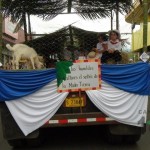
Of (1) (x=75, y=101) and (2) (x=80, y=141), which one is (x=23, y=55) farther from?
(2) (x=80, y=141)

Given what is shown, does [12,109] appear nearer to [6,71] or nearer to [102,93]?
[6,71]

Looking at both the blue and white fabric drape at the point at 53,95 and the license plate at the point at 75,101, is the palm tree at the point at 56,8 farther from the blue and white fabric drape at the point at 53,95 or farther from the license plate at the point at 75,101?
the license plate at the point at 75,101

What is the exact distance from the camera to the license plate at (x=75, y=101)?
7066 millimetres

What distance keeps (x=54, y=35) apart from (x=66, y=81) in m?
3.21

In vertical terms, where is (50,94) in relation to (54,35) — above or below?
below

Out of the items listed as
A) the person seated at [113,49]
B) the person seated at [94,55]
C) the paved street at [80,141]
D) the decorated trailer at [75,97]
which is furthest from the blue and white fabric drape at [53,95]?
the person seated at [94,55]

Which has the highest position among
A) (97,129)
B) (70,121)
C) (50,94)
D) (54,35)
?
(54,35)

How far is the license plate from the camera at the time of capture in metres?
7.07

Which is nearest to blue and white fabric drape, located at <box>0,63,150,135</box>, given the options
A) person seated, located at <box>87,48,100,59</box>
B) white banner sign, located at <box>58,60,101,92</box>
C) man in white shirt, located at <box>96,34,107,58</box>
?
white banner sign, located at <box>58,60,101,92</box>

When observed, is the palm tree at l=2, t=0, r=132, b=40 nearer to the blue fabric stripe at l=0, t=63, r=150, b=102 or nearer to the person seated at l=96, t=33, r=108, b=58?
the person seated at l=96, t=33, r=108, b=58

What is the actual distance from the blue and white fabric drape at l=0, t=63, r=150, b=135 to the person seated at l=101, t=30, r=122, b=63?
0.83 m

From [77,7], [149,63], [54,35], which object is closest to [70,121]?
[149,63]

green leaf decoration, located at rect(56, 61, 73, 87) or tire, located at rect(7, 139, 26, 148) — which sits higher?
green leaf decoration, located at rect(56, 61, 73, 87)

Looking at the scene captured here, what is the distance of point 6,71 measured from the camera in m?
7.11
